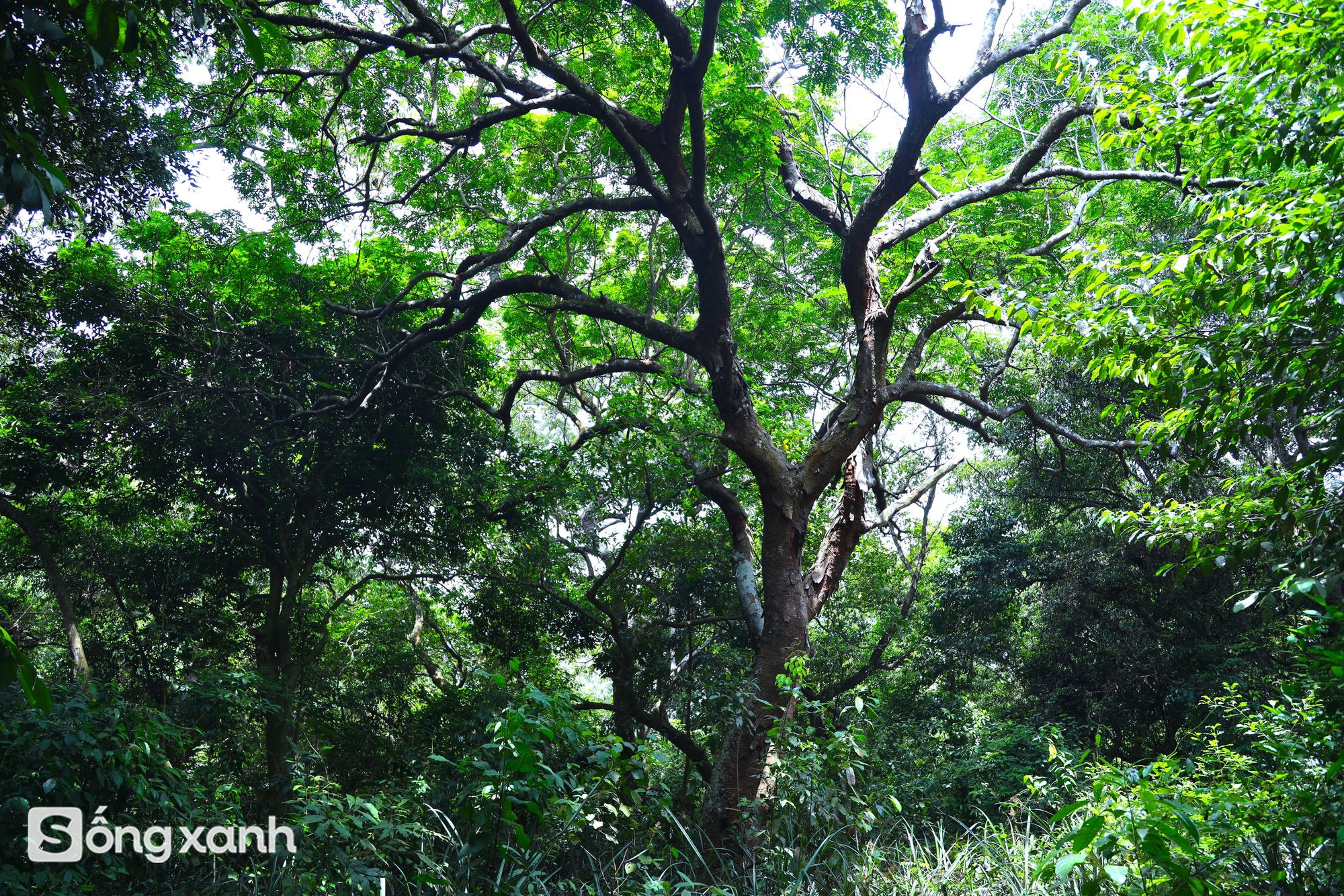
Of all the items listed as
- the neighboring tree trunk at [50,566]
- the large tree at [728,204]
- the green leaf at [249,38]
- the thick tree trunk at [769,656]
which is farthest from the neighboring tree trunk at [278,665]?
the green leaf at [249,38]

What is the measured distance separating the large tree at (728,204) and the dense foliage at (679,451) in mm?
61

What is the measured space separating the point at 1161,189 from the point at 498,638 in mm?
9080

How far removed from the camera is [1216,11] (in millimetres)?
2678

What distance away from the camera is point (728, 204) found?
345 inches

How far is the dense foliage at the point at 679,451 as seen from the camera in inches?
107

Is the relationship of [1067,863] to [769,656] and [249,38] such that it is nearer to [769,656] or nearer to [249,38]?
[249,38]

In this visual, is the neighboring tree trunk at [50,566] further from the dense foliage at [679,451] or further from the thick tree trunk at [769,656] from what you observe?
the thick tree trunk at [769,656]

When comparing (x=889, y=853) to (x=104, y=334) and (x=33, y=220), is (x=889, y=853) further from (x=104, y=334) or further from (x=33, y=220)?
(x=33, y=220)

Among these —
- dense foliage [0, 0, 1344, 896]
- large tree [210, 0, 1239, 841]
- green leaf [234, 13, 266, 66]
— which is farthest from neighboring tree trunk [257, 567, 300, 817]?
green leaf [234, 13, 266, 66]

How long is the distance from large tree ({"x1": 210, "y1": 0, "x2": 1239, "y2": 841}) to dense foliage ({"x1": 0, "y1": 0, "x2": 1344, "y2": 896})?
61 millimetres

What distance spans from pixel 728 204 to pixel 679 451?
3.33m

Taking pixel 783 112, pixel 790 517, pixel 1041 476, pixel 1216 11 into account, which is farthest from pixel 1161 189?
pixel 1216 11

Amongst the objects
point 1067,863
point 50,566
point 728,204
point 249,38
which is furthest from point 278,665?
point 1067,863

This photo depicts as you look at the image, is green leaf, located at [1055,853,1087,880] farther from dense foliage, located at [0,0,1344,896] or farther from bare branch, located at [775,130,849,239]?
bare branch, located at [775,130,849,239]
